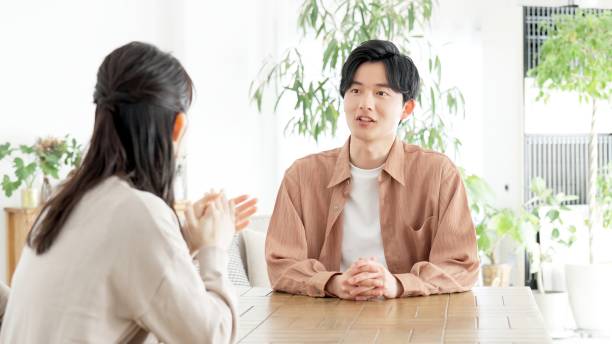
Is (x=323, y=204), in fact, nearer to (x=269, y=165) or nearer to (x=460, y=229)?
(x=460, y=229)

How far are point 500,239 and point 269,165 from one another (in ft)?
5.16

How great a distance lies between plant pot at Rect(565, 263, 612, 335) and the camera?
554cm

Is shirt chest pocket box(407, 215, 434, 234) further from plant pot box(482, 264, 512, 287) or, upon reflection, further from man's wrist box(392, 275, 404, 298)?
plant pot box(482, 264, 512, 287)

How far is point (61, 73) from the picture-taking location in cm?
545

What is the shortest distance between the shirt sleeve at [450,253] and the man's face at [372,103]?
0.72 ft

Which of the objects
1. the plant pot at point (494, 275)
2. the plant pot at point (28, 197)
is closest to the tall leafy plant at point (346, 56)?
the plant pot at point (494, 275)

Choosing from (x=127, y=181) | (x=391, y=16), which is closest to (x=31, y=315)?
(x=127, y=181)

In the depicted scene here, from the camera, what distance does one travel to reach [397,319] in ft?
6.23

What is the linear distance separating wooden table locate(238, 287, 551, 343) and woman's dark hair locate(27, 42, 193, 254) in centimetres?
46

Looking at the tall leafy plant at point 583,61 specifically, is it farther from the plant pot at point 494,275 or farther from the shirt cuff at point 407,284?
the shirt cuff at point 407,284

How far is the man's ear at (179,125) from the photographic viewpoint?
58.0 inches

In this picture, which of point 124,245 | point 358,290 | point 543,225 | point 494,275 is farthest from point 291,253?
point 543,225

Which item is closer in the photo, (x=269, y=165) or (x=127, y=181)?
(x=127, y=181)

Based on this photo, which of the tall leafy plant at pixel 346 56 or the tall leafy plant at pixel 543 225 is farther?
the tall leafy plant at pixel 543 225
